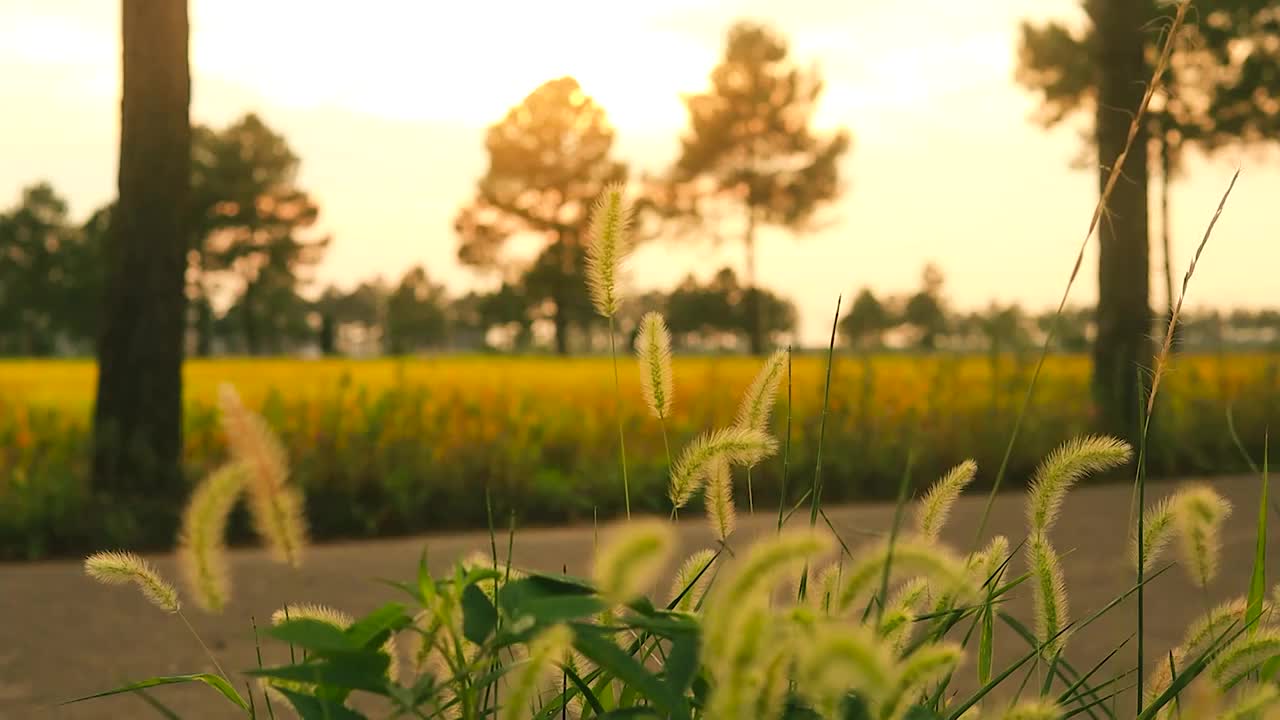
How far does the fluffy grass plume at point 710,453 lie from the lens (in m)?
0.92

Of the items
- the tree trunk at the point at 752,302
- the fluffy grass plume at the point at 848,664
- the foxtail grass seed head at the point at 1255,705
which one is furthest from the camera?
the tree trunk at the point at 752,302

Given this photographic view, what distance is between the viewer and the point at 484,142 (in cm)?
3319

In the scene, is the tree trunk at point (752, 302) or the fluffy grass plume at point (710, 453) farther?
the tree trunk at point (752, 302)

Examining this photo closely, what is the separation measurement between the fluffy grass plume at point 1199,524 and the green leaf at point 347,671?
707 mm

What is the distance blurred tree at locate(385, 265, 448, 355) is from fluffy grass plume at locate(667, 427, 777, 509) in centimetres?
4040

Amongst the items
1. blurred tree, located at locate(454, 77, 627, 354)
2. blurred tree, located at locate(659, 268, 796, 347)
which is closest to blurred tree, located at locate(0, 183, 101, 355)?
blurred tree, located at locate(454, 77, 627, 354)

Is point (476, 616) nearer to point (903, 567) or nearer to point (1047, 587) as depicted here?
point (903, 567)

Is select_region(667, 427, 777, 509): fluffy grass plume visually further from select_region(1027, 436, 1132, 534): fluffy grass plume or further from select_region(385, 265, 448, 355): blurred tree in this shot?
select_region(385, 265, 448, 355): blurred tree

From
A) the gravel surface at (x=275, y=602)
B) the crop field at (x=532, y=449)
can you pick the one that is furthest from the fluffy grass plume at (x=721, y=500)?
the crop field at (x=532, y=449)

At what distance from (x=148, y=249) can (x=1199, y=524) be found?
4.57m

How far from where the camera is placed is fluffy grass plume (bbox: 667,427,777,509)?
0.92 m

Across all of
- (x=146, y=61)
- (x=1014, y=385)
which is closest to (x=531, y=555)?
(x=146, y=61)

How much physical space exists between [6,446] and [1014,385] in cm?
575

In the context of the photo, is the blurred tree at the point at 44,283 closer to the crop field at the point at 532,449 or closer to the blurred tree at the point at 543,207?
the blurred tree at the point at 543,207
